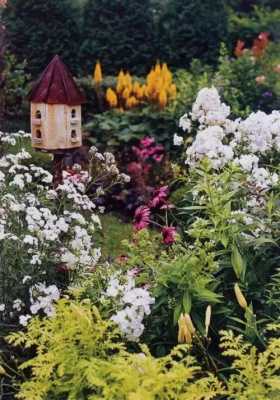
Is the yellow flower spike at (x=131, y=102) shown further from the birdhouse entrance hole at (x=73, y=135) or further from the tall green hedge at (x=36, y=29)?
the birdhouse entrance hole at (x=73, y=135)

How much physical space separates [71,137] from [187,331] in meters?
2.44

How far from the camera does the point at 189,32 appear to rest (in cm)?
990

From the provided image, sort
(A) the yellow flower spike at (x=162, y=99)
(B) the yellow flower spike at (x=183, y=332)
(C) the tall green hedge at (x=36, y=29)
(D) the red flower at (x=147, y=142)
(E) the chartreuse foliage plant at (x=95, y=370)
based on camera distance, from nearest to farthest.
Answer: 1. (E) the chartreuse foliage plant at (x=95, y=370)
2. (B) the yellow flower spike at (x=183, y=332)
3. (D) the red flower at (x=147, y=142)
4. (A) the yellow flower spike at (x=162, y=99)
5. (C) the tall green hedge at (x=36, y=29)

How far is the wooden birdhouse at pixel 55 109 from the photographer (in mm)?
4730

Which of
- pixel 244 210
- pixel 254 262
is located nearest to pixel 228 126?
pixel 244 210

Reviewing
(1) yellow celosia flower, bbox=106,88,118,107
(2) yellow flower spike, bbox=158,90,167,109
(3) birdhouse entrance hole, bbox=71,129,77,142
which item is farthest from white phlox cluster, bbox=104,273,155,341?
(1) yellow celosia flower, bbox=106,88,118,107

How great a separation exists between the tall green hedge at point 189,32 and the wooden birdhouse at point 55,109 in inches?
205

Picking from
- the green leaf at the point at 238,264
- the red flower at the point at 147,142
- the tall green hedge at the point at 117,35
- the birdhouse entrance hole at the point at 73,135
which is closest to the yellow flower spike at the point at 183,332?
the green leaf at the point at 238,264

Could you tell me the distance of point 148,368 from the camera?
2.36m

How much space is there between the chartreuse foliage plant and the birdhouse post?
206 centimetres

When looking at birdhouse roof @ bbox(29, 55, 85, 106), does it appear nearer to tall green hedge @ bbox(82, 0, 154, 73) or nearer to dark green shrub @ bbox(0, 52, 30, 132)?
dark green shrub @ bbox(0, 52, 30, 132)

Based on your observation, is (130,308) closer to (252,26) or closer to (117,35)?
(117,35)

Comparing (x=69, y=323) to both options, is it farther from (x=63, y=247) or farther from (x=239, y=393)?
(x=63, y=247)

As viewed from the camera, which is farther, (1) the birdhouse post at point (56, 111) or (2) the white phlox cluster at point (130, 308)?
(1) the birdhouse post at point (56, 111)
